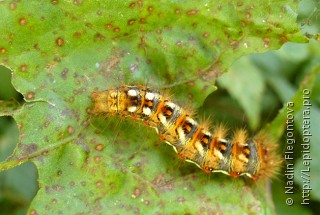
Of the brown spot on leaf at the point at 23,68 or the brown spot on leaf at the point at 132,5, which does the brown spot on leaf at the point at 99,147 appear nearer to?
the brown spot on leaf at the point at 23,68

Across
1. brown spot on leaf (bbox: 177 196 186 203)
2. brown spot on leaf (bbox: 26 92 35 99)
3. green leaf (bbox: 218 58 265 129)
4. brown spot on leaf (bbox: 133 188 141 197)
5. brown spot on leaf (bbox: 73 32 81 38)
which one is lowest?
green leaf (bbox: 218 58 265 129)

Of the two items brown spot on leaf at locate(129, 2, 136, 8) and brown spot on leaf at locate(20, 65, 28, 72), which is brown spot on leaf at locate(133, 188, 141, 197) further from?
brown spot on leaf at locate(129, 2, 136, 8)

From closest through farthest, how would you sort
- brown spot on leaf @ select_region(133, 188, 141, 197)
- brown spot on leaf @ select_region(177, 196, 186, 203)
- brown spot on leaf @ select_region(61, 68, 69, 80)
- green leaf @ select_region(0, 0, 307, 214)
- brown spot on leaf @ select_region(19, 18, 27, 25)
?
brown spot on leaf @ select_region(19, 18, 27, 25) → green leaf @ select_region(0, 0, 307, 214) → brown spot on leaf @ select_region(61, 68, 69, 80) → brown spot on leaf @ select_region(133, 188, 141, 197) → brown spot on leaf @ select_region(177, 196, 186, 203)

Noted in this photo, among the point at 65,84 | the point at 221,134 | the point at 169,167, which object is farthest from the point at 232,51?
the point at 65,84

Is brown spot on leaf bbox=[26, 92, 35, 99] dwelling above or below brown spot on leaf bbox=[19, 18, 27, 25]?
below

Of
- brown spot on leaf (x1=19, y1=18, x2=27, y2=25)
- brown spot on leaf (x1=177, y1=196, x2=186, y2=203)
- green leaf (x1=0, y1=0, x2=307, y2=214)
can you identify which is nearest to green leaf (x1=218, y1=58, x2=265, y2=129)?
green leaf (x1=0, y1=0, x2=307, y2=214)

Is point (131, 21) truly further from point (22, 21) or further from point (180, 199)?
point (180, 199)

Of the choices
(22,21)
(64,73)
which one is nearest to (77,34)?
(64,73)

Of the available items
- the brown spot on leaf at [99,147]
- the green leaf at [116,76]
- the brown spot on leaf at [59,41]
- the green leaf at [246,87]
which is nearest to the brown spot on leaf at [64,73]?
the green leaf at [116,76]
